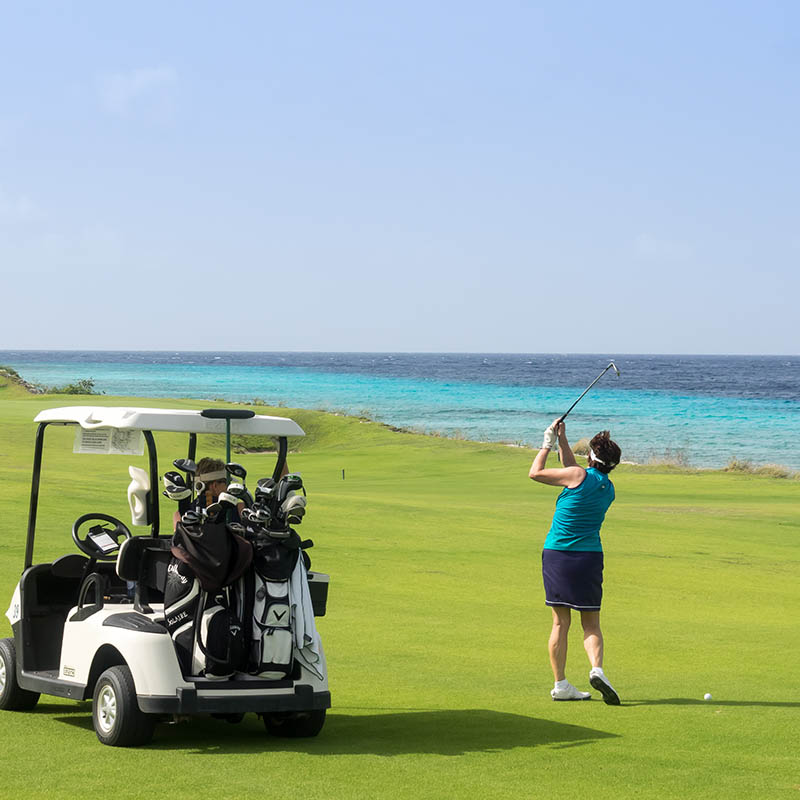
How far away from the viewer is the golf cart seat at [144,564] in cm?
710

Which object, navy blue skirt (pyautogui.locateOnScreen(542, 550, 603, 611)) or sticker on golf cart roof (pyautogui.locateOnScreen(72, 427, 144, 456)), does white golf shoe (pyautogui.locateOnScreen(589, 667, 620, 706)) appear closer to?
navy blue skirt (pyautogui.locateOnScreen(542, 550, 603, 611))

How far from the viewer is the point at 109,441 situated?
759cm

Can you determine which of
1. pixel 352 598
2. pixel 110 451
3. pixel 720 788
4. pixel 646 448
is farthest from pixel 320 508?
pixel 646 448

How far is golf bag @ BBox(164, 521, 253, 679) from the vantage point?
667 cm

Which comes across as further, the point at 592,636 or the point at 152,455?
the point at 592,636

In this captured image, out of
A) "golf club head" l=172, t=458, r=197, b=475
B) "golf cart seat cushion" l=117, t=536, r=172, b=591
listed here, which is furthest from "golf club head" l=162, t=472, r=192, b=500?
"golf cart seat cushion" l=117, t=536, r=172, b=591

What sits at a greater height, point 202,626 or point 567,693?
point 202,626

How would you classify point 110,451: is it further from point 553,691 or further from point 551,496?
point 551,496

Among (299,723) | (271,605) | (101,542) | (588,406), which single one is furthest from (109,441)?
A: (588,406)

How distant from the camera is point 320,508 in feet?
66.6

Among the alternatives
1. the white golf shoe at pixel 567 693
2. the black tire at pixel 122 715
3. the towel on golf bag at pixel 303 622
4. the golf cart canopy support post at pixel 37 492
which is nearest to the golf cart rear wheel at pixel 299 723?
the towel on golf bag at pixel 303 622

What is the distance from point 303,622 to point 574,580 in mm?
2287

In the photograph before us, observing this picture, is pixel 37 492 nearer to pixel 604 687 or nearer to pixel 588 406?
pixel 604 687

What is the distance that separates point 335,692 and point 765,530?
14.1m
